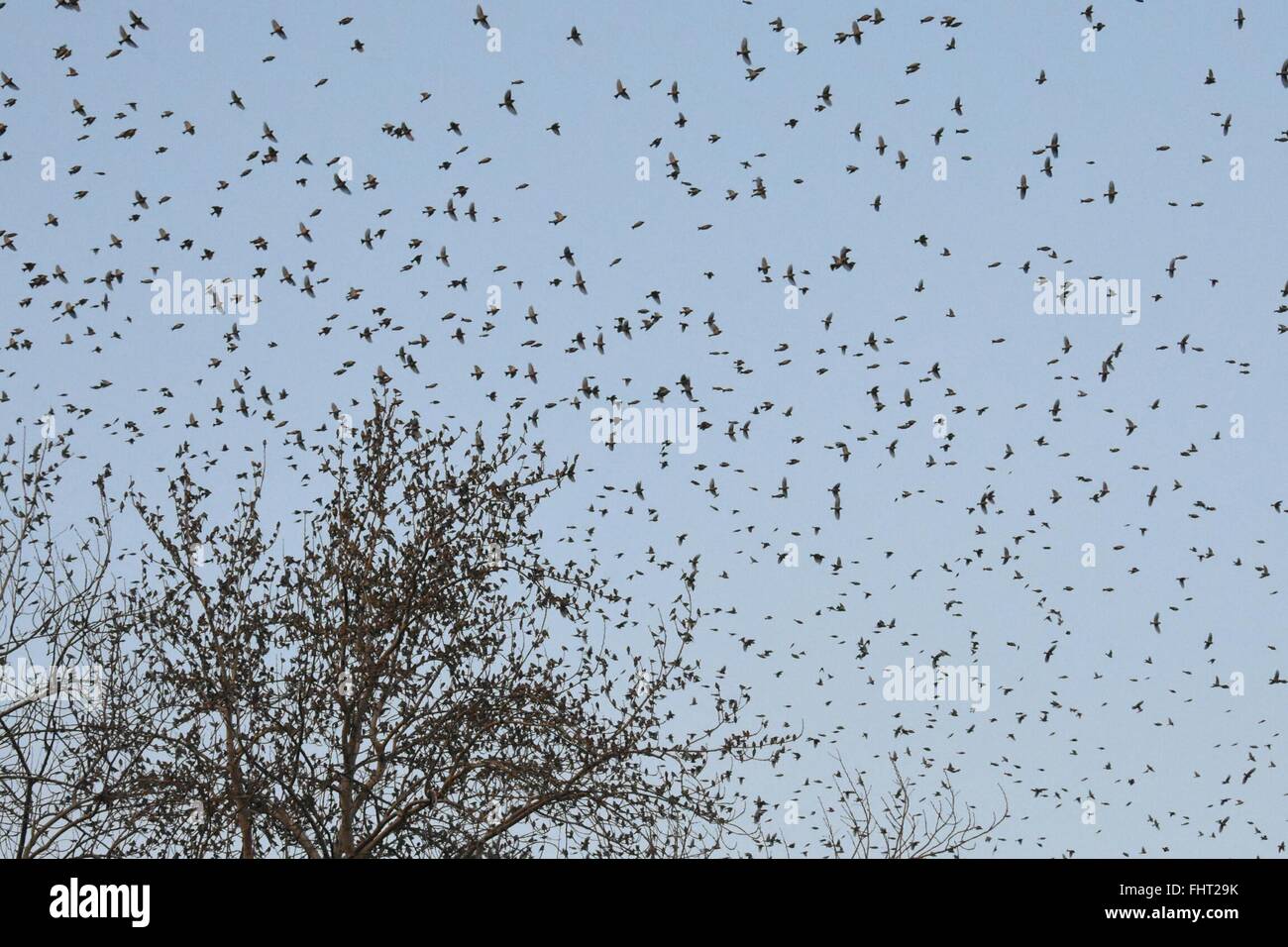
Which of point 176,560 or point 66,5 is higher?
point 66,5

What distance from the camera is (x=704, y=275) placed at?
28.5 meters

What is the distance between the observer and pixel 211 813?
18.4 meters

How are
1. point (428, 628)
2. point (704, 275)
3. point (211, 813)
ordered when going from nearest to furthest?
point (211, 813) → point (428, 628) → point (704, 275)

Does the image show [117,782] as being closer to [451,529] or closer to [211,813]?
[211,813]
